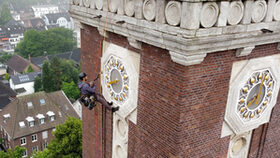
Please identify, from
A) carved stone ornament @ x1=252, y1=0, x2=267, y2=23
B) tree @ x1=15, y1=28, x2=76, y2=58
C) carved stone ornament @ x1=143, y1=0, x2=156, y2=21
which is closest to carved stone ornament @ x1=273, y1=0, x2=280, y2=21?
carved stone ornament @ x1=252, y1=0, x2=267, y2=23

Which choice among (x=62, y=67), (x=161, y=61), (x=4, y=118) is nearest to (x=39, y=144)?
(x=4, y=118)

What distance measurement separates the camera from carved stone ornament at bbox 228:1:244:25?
231 inches

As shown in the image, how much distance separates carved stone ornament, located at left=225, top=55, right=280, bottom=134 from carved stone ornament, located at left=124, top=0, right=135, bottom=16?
9.20 ft

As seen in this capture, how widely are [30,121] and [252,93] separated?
3701 cm

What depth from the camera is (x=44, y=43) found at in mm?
96750

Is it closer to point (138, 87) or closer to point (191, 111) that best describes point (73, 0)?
point (138, 87)

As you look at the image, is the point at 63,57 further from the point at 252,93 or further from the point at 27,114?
the point at 252,93

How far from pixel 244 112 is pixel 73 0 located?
642 centimetres

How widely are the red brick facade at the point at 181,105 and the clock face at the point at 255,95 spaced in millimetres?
604

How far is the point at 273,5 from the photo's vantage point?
21.4 ft

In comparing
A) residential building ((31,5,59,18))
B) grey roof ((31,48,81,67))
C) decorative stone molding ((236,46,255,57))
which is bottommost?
grey roof ((31,48,81,67))

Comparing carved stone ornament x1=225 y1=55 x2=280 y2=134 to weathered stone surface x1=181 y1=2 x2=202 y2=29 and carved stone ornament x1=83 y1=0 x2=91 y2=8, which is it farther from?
carved stone ornament x1=83 y1=0 x2=91 y2=8

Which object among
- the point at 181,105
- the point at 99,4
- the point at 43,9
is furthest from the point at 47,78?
the point at 43,9

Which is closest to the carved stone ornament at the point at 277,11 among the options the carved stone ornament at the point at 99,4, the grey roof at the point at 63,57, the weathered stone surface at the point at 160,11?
the weathered stone surface at the point at 160,11
